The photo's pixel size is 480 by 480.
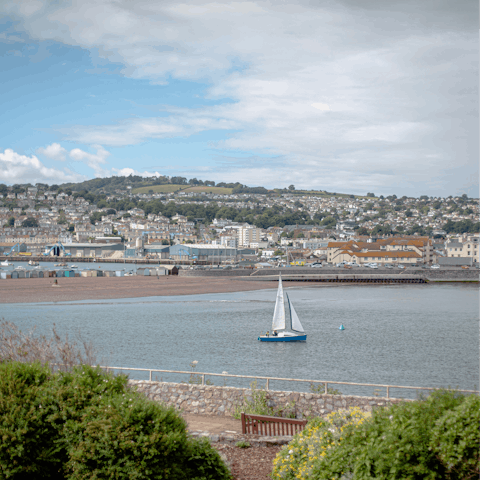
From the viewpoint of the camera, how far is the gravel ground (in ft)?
20.0

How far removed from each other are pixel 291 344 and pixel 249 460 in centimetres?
1576

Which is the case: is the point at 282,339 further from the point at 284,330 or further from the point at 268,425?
the point at 268,425

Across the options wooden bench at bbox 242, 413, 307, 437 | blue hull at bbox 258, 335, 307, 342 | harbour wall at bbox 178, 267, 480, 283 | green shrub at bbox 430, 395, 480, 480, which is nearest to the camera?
green shrub at bbox 430, 395, 480, 480

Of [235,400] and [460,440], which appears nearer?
[460,440]

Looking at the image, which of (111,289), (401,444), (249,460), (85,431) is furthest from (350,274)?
(401,444)

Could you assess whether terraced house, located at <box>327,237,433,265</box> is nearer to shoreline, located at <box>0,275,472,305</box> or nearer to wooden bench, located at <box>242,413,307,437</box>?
shoreline, located at <box>0,275,472,305</box>

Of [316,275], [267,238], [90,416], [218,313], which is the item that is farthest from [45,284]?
[267,238]

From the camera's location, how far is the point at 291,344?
72.5 feet

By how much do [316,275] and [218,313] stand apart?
34105 millimetres

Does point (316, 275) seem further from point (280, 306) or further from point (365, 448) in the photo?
point (365, 448)

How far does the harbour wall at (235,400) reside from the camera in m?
8.56

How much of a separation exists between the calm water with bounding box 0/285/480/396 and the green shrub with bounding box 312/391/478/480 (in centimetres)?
963

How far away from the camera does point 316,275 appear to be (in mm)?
64250

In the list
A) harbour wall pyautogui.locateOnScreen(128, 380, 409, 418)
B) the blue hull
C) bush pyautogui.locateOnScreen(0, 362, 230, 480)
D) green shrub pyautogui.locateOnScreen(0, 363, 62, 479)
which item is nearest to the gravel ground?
bush pyautogui.locateOnScreen(0, 362, 230, 480)
